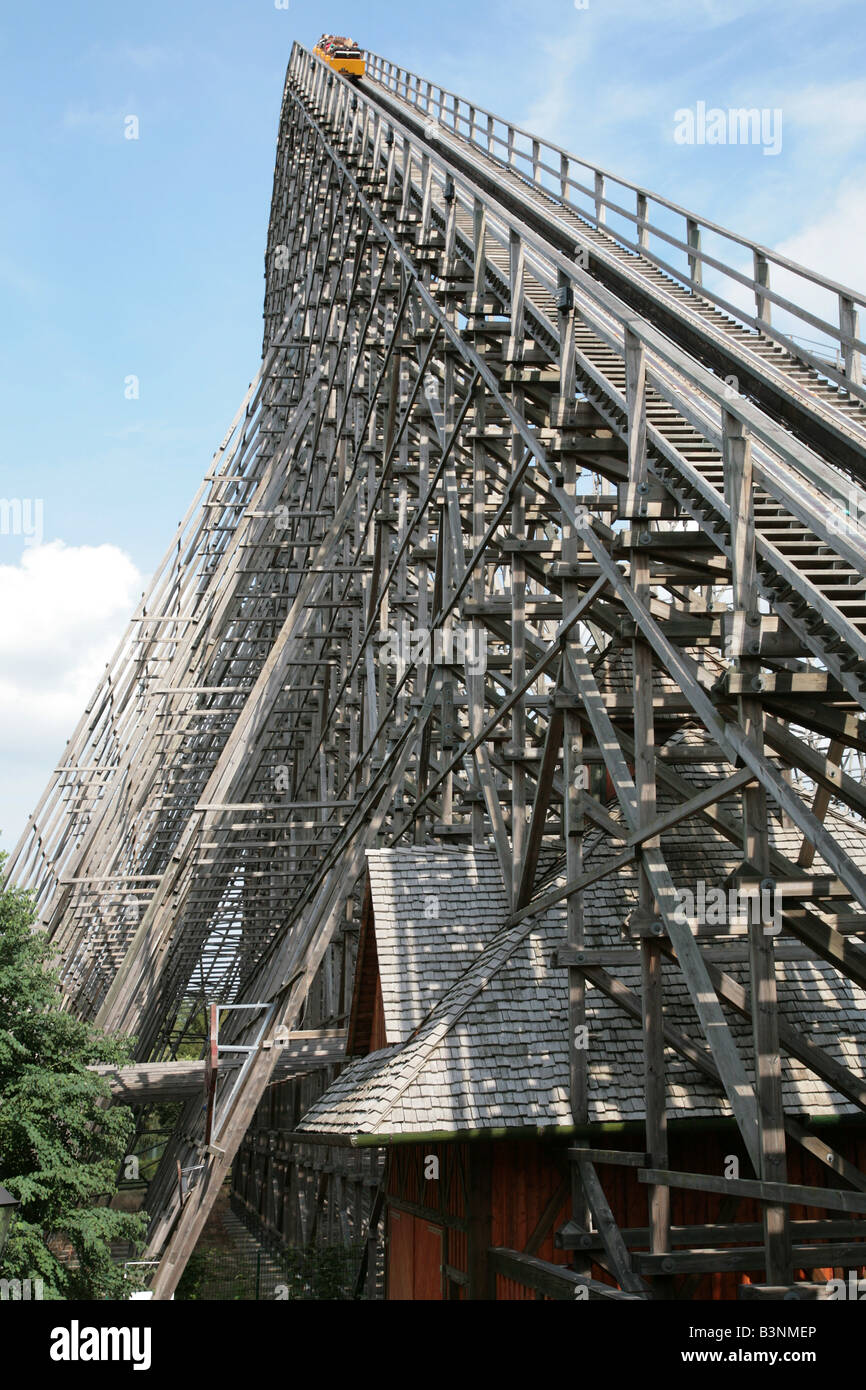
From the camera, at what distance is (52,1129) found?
17.9 m

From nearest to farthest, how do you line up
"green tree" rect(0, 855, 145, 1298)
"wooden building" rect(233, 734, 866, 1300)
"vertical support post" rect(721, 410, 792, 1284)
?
"vertical support post" rect(721, 410, 792, 1284), "wooden building" rect(233, 734, 866, 1300), "green tree" rect(0, 855, 145, 1298)

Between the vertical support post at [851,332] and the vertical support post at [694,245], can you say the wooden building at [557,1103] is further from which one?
the vertical support post at [694,245]

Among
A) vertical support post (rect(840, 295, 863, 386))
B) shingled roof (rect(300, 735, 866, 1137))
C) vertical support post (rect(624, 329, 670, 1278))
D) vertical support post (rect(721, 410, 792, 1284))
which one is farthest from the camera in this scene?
vertical support post (rect(840, 295, 863, 386))

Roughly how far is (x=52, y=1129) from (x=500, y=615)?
9175 mm

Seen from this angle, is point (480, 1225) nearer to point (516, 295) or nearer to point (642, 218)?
point (516, 295)

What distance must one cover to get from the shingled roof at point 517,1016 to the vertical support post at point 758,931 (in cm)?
141

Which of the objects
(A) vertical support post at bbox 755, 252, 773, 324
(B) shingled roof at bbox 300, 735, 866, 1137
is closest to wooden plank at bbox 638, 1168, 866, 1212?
(B) shingled roof at bbox 300, 735, 866, 1137

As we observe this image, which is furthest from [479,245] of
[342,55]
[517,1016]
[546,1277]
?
[342,55]

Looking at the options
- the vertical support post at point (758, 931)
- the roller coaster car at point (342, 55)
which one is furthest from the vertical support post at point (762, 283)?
the roller coaster car at point (342, 55)

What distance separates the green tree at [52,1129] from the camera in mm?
17109

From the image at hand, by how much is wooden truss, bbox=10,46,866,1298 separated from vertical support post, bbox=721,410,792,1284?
0.07ft

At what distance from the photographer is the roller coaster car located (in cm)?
3144

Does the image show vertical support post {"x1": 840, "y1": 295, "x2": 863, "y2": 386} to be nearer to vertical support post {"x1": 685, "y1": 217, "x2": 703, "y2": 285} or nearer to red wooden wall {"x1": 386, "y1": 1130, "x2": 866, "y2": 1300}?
vertical support post {"x1": 685, "y1": 217, "x2": 703, "y2": 285}
